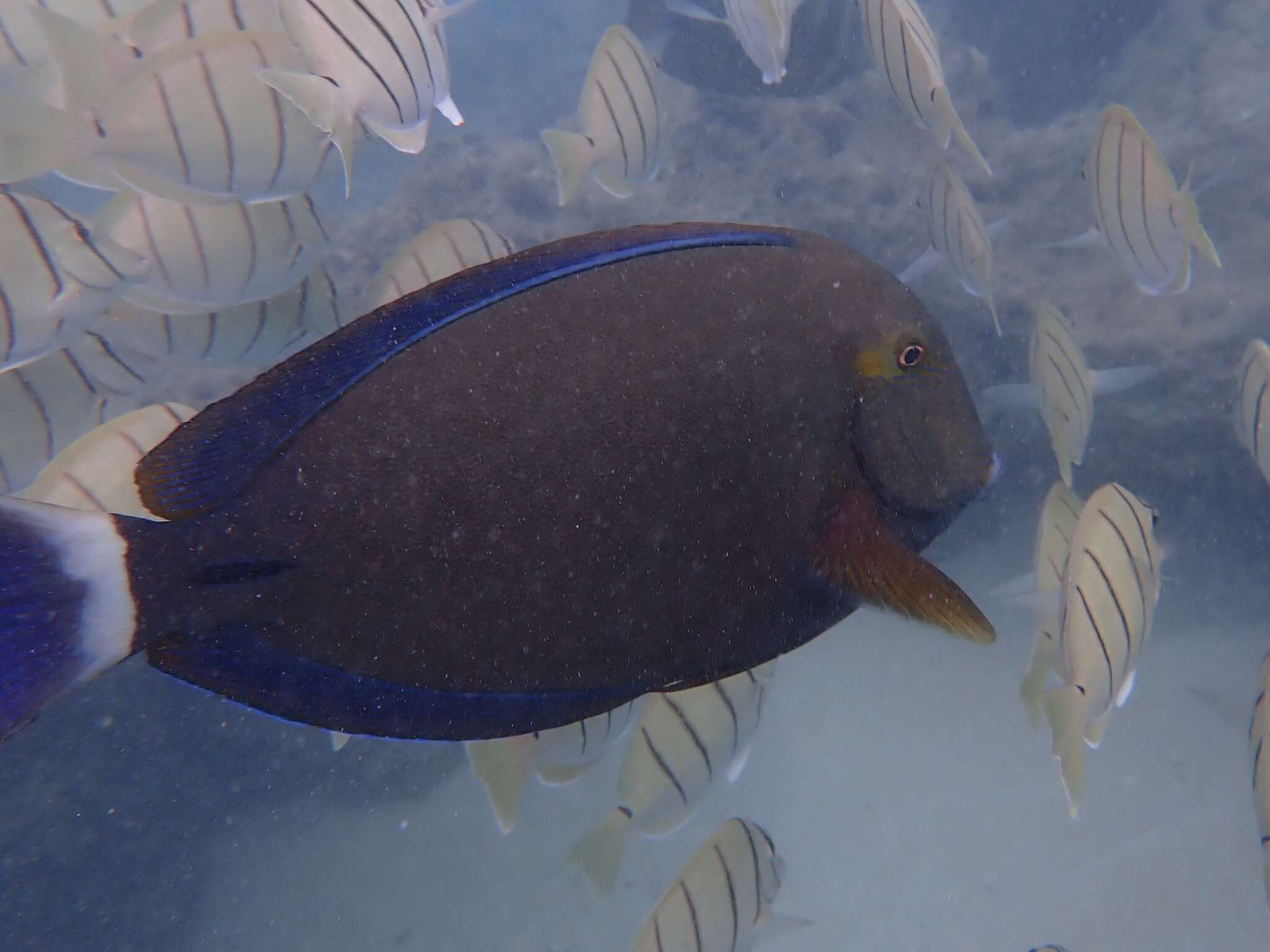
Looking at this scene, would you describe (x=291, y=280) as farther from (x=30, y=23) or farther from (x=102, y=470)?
(x=30, y=23)

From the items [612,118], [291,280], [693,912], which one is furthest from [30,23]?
[693,912]

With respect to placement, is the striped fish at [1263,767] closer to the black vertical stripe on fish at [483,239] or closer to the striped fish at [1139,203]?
the striped fish at [1139,203]

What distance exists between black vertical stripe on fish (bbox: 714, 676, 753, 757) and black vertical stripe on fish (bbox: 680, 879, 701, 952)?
0.44 meters

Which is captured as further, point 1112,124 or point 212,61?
point 1112,124

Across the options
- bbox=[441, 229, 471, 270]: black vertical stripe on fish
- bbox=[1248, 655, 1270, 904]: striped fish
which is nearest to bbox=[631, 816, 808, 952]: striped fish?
bbox=[1248, 655, 1270, 904]: striped fish

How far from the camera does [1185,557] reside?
7652mm

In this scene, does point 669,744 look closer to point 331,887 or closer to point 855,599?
point 855,599

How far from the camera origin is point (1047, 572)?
270 centimetres

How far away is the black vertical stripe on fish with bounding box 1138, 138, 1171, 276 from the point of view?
10.5ft

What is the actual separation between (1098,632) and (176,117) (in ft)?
9.41

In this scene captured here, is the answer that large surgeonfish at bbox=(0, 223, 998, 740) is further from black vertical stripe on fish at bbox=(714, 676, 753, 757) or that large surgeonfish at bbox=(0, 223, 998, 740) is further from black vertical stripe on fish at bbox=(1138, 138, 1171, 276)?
black vertical stripe on fish at bbox=(1138, 138, 1171, 276)

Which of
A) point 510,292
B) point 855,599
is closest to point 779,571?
point 855,599

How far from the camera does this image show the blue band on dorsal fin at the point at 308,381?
0.74 metres

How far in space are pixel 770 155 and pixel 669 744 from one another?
30.0 feet
